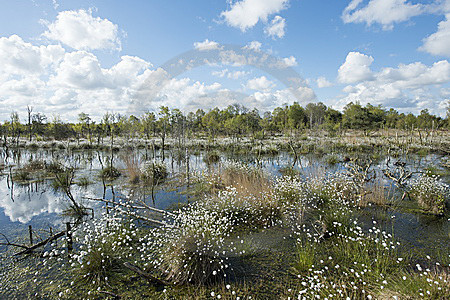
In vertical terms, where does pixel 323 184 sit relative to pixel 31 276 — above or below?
above

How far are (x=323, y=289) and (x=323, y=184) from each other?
4964 mm

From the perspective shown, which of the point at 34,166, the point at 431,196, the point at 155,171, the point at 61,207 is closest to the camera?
the point at 431,196

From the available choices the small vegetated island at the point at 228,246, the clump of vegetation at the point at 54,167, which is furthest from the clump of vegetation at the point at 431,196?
the clump of vegetation at the point at 54,167

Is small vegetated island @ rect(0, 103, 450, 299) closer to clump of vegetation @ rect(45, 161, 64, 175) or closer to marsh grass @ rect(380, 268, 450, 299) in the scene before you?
marsh grass @ rect(380, 268, 450, 299)

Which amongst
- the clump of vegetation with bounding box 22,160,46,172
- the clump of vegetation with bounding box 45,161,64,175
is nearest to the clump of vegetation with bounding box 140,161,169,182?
the clump of vegetation with bounding box 45,161,64,175

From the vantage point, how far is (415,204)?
7.36 m

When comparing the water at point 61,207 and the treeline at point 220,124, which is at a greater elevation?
the treeline at point 220,124

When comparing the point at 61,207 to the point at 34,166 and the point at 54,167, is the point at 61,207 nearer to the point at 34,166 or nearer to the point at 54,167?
the point at 54,167

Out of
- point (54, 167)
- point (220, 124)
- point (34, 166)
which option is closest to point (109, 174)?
point (54, 167)

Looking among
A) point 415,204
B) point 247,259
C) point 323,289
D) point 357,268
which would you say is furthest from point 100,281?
point 415,204

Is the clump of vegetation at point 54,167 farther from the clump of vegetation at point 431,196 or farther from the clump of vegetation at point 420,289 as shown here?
the clump of vegetation at point 431,196

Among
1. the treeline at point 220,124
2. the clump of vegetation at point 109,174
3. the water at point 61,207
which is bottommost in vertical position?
the water at point 61,207

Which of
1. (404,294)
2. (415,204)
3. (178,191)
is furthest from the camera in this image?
(178,191)

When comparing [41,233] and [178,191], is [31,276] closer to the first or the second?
[41,233]
